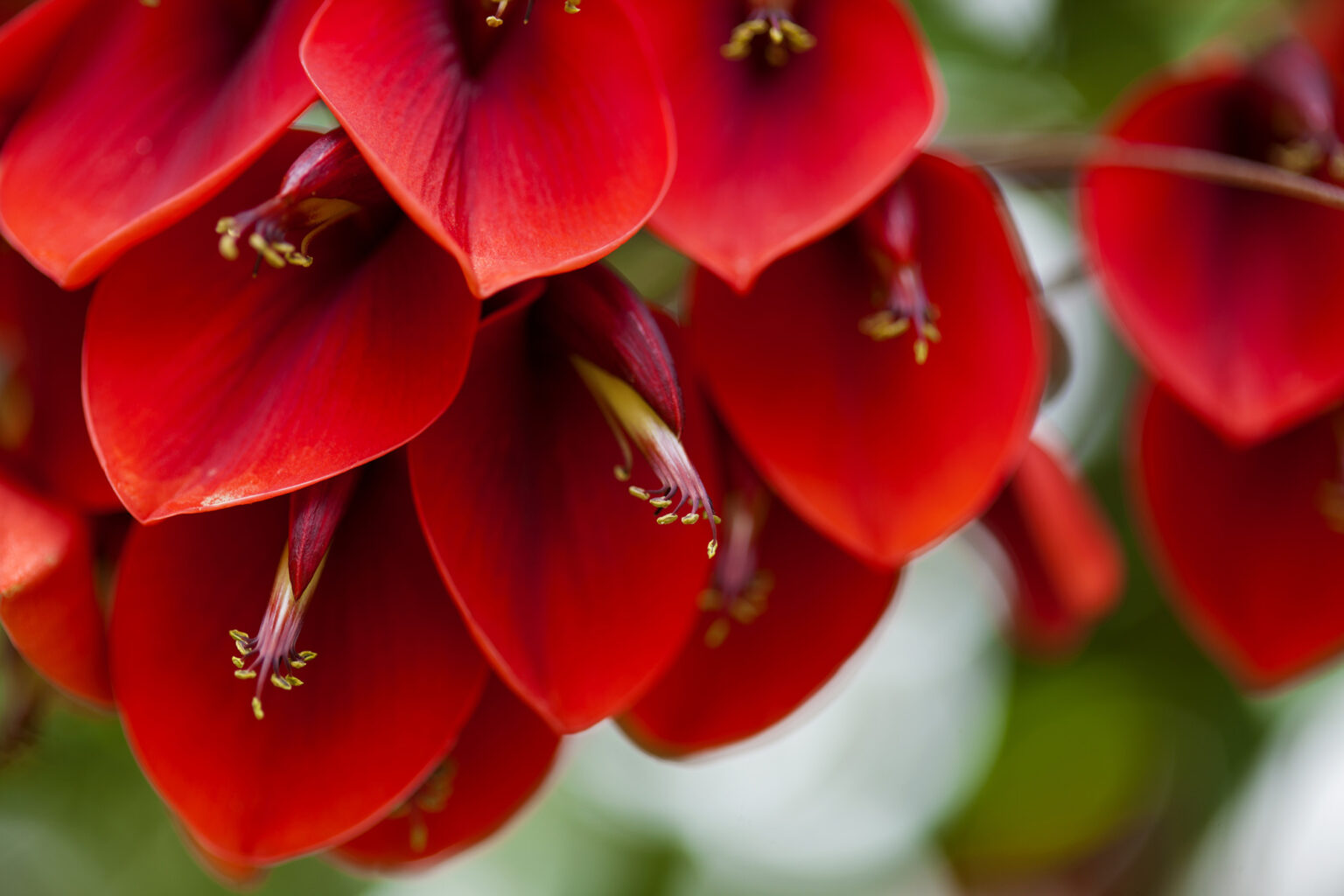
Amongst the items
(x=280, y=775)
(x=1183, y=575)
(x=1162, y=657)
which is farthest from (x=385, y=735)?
(x=1162, y=657)

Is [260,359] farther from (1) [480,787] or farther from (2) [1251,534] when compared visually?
(2) [1251,534]

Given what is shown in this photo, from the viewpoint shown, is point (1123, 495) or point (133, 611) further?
point (1123, 495)

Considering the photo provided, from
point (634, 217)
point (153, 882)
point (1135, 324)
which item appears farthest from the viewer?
point (153, 882)

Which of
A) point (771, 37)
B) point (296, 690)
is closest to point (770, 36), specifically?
point (771, 37)

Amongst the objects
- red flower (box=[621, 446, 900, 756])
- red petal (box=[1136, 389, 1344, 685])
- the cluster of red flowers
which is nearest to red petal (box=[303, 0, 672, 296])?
the cluster of red flowers

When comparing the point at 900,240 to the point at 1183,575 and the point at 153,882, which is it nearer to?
the point at 1183,575

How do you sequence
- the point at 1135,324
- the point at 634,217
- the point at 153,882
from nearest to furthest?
the point at 634,217
the point at 1135,324
the point at 153,882

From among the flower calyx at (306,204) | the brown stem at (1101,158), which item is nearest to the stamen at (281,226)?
the flower calyx at (306,204)
